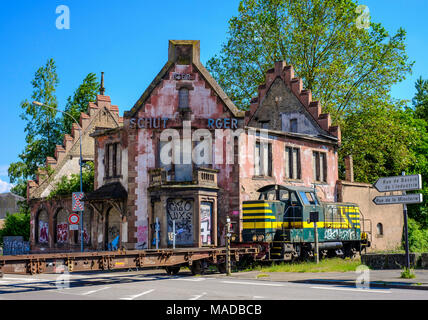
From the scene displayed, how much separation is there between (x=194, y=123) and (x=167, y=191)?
4.54 meters

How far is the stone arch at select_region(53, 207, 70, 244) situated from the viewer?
128 feet

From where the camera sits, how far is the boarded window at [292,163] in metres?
35.2

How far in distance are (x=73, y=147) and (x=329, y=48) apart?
2340cm

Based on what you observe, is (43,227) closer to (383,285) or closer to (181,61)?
(181,61)

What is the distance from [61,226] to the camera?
39.8 m

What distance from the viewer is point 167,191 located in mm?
29578

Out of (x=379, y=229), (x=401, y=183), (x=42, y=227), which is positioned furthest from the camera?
(x=42, y=227)

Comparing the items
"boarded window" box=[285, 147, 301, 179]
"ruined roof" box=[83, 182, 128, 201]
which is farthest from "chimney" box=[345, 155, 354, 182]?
"ruined roof" box=[83, 182, 128, 201]

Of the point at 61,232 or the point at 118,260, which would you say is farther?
the point at 61,232

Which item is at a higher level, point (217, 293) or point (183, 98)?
point (183, 98)

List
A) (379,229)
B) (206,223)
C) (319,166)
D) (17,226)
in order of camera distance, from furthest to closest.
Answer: (17,226), (379,229), (319,166), (206,223)

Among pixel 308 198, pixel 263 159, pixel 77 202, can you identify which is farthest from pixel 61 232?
pixel 308 198
